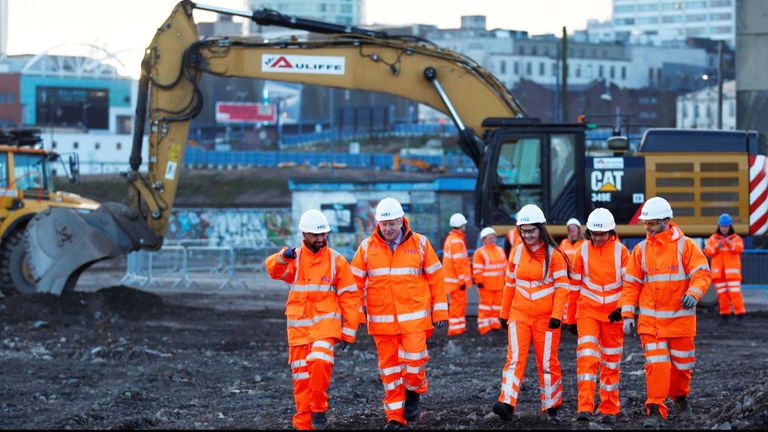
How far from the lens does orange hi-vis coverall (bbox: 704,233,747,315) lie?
19.8 metres

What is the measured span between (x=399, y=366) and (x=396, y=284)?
68 centimetres

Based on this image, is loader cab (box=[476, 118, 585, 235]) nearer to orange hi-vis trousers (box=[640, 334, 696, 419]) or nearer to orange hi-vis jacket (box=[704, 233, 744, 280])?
orange hi-vis jacket (box=[704, 233, 744, 280])

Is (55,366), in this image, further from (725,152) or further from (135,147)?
(725,152)

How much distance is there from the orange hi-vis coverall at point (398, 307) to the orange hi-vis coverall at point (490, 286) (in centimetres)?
819

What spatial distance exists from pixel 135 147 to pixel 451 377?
7752mm

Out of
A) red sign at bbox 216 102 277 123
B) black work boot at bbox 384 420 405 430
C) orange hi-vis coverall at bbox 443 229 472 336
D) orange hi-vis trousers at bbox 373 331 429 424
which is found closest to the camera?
black work boot at bbox 384 420 405 430

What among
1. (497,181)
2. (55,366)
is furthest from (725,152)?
(55,366)

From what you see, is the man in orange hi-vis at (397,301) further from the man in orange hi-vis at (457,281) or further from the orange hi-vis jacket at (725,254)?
the orange hi-vis jacket at (725,254)

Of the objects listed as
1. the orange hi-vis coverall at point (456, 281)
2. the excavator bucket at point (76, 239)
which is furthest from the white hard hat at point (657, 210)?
the excavator bucket at point (76, 239)

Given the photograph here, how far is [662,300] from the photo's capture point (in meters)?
10.5

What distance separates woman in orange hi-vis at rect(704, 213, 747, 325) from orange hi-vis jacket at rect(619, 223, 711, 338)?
9442mm

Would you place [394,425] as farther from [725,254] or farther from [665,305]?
[725,254]

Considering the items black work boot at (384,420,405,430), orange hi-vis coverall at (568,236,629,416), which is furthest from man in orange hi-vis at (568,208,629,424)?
black work boot at (384,420,405,430)

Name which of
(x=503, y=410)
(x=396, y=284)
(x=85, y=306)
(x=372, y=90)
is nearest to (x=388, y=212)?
(x=396, y=284)
